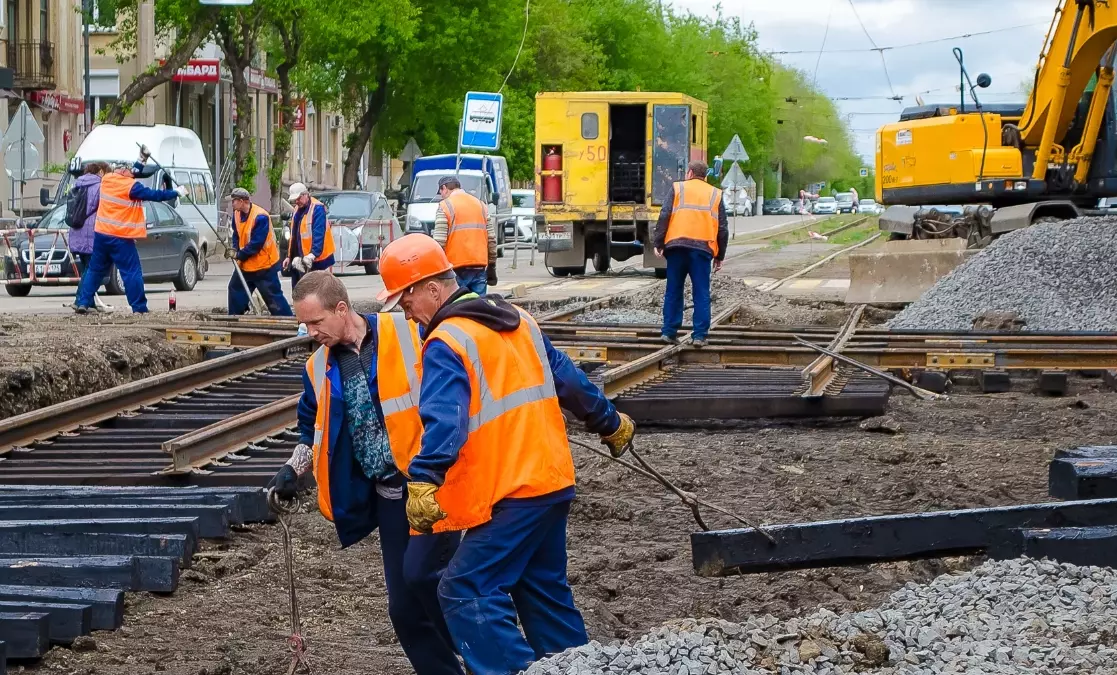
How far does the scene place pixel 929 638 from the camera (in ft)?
16.3

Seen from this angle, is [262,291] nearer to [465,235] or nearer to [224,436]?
[465,235]

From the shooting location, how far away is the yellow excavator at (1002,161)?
19141mm

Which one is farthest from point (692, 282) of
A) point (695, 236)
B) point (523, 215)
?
point (523, 215)

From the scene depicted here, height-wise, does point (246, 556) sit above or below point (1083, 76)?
below

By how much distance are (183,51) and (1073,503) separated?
102 feet

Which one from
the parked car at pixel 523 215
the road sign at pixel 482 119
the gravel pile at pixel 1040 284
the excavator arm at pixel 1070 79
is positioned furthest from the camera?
the parked car at pixel 523 215

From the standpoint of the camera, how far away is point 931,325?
17.2 meters

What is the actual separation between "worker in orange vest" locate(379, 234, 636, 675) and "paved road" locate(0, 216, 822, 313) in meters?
15.4

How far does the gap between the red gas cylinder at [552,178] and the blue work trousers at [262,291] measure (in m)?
11.5

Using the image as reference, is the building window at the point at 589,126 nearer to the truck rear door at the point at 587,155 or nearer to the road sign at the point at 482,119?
the truck rear door at the point at 587,155

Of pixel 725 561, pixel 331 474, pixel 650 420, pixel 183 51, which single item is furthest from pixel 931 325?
pixel 183 51

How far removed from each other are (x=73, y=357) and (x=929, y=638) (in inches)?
368

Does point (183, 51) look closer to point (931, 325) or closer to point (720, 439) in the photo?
point (931, 325)

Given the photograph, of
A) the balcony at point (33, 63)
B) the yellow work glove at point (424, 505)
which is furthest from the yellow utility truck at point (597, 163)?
the yellow work glove at point (424, 505)
